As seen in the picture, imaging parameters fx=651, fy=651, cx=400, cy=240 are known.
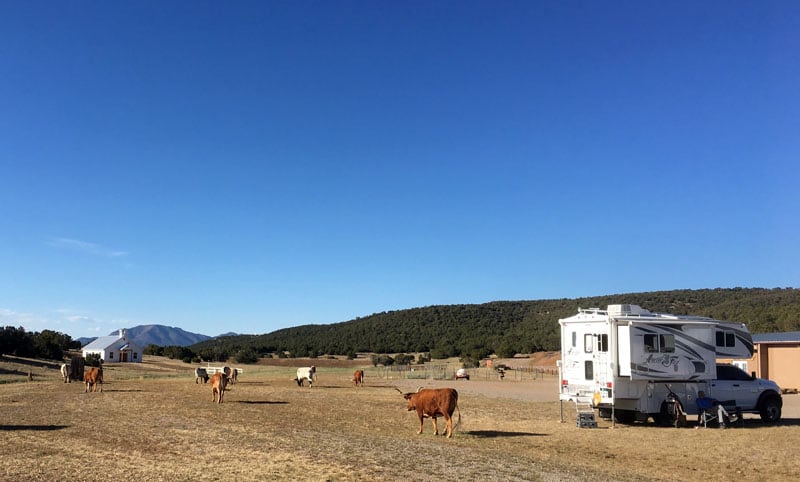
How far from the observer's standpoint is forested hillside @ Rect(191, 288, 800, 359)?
82.5 metres

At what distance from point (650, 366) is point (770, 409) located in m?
4.44

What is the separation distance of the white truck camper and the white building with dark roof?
74.6 metres

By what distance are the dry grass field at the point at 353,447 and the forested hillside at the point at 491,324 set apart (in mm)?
51265

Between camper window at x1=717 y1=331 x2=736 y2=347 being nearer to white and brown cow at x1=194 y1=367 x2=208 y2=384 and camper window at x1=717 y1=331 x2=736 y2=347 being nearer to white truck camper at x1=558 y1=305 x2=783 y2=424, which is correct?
white truck camper at x1=558 y1=305 x2=783 y2=424

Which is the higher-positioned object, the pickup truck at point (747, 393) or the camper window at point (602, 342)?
the camper window at point (602, 342)

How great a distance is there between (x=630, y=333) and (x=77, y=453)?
13.7 metres

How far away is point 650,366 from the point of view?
17.9 meters

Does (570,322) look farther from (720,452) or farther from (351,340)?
(351,340)

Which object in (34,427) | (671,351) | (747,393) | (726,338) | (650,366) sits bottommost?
(34,427)

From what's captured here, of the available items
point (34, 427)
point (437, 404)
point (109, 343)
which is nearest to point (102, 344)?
point (109, 343)

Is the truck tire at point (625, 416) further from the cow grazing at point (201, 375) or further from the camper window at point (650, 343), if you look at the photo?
the cow grazing at point (201, 375)

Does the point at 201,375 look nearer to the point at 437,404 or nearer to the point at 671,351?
the point at 437,404

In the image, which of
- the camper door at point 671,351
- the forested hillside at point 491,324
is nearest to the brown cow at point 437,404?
the camper door at point 671,351

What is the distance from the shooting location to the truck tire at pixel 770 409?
19125 millimetres
